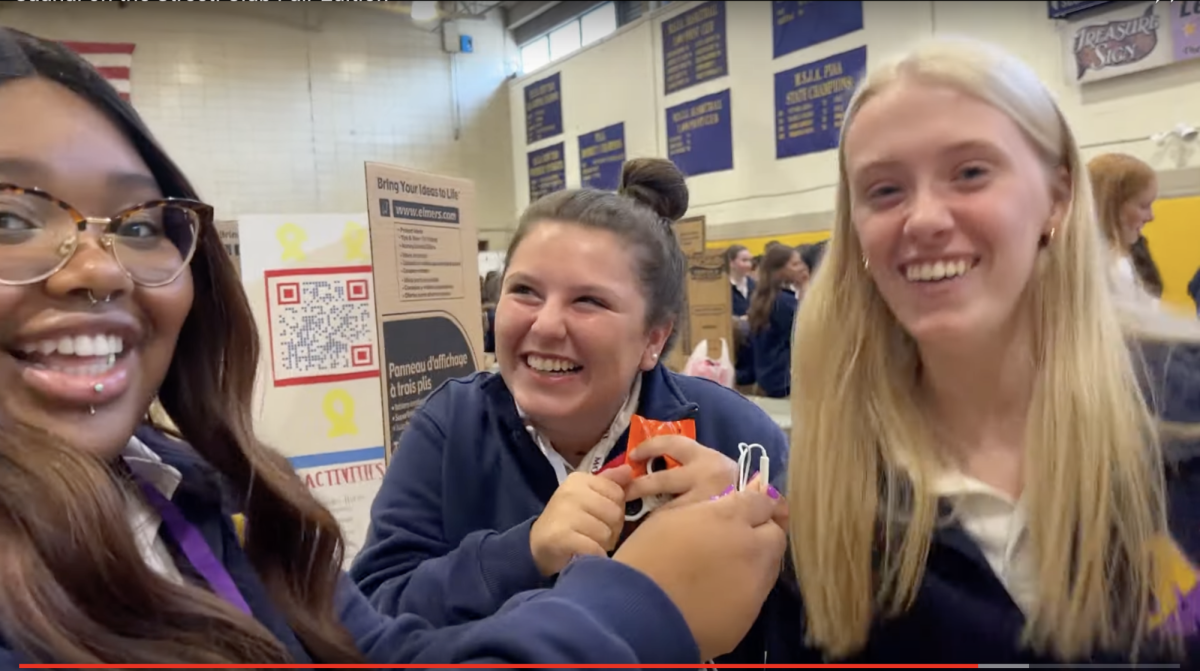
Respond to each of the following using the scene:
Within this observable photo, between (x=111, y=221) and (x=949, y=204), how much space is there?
879 millimetres

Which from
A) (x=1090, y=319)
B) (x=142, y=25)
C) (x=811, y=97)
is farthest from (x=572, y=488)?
(x=142, y=25)

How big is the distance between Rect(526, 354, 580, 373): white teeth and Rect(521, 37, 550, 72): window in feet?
34.1

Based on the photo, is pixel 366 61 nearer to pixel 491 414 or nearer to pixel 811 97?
pixel 811 97

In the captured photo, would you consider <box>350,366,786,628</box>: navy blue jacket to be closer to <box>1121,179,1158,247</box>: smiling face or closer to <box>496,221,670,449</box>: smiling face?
<box>496,221,670,449</box>: smiling face

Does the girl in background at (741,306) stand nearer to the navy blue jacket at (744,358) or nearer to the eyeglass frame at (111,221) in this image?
the navy blue jacket at (744,358)

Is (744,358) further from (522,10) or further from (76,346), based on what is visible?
(522,10)

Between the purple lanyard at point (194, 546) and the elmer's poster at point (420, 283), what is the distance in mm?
1646

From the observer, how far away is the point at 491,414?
1515mm

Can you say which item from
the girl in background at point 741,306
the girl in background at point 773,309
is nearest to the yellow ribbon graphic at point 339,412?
the girl in background at point 773,309

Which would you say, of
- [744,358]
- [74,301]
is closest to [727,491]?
[74,301]

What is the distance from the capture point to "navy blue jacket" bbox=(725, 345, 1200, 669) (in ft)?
3.10

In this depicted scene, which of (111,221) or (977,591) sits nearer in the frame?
(111,221)

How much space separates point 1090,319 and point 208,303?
1.07 meters

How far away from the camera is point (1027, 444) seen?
1.04 meters
